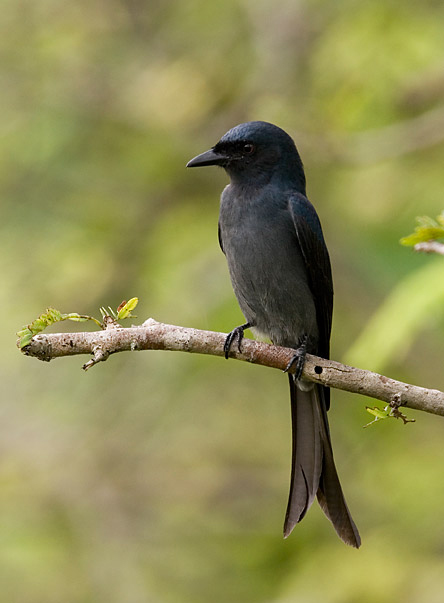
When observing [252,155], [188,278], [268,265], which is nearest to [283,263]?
[268,265]

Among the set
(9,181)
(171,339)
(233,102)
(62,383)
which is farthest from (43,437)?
(171,339)

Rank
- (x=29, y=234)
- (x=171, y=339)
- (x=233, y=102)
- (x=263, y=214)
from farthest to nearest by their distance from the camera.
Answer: (x=29, y=234) < (x=233, y=102) < (x=263, y=214) < (x=171, y=339)

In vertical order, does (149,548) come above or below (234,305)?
below

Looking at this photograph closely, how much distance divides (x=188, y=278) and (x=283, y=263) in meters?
1.60

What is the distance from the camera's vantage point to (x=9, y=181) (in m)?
7.31

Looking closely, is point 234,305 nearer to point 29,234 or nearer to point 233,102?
point 233,102

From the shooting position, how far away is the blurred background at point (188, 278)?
597cm

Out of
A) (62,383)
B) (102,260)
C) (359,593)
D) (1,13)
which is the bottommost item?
(359,593)

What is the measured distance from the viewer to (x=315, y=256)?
448cm

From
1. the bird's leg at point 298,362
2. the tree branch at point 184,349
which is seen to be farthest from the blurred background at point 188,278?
the tree branch at point 184,349

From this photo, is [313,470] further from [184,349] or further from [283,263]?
[184,349]

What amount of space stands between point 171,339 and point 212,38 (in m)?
4.58

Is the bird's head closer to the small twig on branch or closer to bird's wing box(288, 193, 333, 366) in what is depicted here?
bird's wing box(288, 193, 333, 366)


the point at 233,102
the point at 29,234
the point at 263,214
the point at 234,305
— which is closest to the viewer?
the point at 263,214
